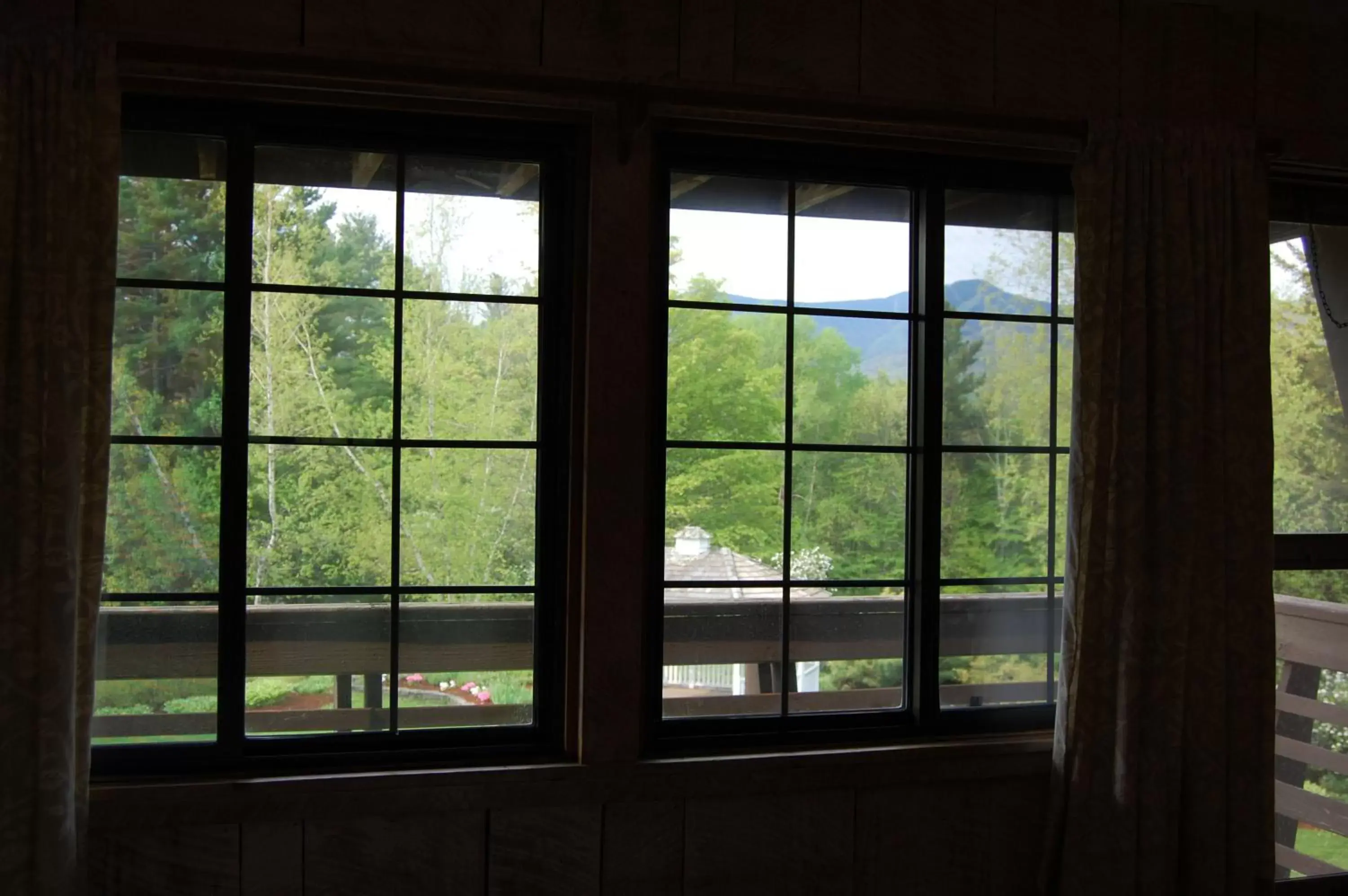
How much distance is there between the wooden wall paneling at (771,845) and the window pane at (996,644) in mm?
516

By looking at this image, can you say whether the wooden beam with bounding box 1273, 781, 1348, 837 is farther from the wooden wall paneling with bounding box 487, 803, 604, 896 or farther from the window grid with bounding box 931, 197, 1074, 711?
the wooden wall paneling with bounding box 487, 803, 604, 896

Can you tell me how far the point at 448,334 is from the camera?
2.79m

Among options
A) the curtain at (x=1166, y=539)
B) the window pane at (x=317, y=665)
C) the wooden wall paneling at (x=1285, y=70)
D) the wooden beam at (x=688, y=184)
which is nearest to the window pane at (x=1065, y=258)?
the curtain at (x=1166, y=539)

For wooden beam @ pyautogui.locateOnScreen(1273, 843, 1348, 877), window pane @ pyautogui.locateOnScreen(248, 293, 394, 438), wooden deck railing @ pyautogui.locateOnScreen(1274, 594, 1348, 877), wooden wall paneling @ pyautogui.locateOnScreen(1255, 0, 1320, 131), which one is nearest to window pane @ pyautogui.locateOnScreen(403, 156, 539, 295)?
window pane @ pyautogui.locateOnScreen(248, 293, 394, 438)

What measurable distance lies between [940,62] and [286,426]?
2.07 m

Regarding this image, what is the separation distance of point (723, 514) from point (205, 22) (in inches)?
71.2

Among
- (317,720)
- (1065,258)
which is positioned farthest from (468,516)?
(1065,258)

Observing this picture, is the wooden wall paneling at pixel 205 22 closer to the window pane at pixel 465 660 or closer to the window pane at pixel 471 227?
the window pane at pixel 471 227

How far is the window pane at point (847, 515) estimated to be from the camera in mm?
3027

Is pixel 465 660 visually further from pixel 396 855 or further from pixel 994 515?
pixel 994 515

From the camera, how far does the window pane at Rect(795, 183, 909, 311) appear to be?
9.96 feet

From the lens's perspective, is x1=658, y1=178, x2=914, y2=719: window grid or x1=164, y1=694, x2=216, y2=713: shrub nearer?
x1=164, y1=694, x2=216, y2=713: shrub

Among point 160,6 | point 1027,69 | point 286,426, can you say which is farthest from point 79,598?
point 1027,69

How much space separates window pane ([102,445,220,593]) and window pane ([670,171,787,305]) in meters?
1.34
